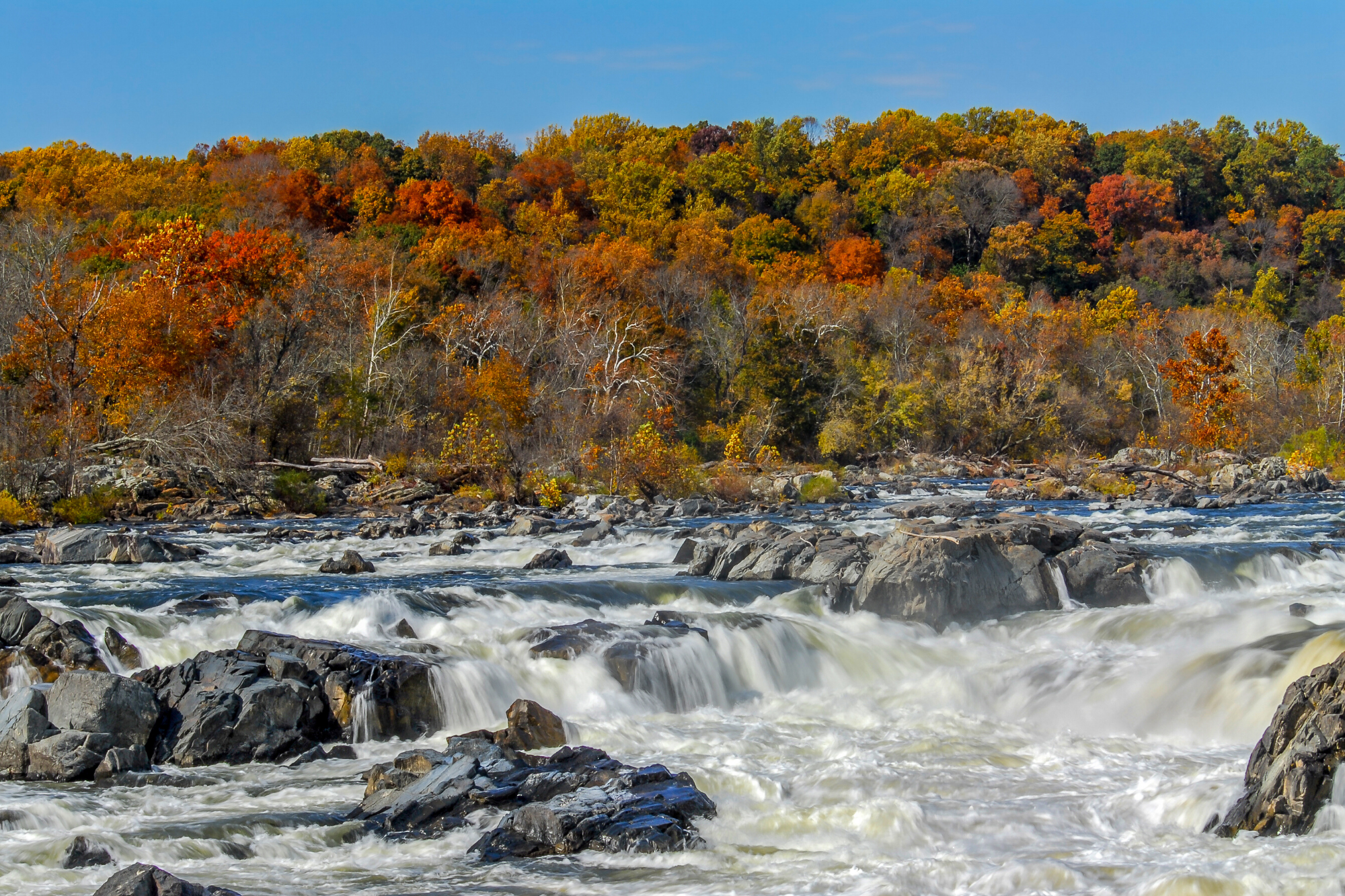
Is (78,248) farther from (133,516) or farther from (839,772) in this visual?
(839,772)

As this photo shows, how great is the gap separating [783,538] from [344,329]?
24.5 metres

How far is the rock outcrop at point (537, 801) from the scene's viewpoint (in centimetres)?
746

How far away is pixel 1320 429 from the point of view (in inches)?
1396

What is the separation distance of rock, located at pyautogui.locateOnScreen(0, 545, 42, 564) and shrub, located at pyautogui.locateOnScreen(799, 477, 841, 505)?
18.4m

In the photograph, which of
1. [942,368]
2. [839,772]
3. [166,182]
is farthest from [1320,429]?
[166,182]

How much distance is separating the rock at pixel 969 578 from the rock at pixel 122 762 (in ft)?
30.2

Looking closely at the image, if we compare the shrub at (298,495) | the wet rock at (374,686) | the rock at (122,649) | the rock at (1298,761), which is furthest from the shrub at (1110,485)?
the rock at (122,649)

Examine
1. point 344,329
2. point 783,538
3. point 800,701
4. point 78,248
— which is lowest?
point 800,701

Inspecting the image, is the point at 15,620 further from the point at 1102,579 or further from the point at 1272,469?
the point at 1272,469

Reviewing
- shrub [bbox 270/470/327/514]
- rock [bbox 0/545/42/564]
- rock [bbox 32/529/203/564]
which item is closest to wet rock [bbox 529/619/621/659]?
rock [bbox 32/529/203/564]

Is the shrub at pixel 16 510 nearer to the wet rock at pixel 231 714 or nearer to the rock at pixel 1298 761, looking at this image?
the wet rock at pixel 231 714

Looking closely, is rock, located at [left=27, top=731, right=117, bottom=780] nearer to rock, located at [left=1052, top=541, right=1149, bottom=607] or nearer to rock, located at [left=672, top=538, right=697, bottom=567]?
rock, located at [left=672, top=538, right=697, bottom=567]

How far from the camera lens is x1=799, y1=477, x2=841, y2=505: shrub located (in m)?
29.2

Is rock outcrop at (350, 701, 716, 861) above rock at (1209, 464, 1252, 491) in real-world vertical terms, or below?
below
